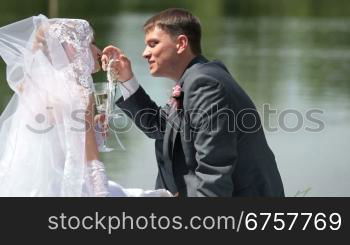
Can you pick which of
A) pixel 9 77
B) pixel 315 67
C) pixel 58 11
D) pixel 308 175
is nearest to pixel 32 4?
pixel 58 11

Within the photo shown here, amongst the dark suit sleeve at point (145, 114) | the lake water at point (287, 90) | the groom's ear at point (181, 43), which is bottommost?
the lake water at point (287, 90)

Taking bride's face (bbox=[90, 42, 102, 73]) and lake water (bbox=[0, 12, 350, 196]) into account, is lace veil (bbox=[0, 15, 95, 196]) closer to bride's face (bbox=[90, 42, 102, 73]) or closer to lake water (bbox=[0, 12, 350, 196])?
bride's face (bbox=[90, 42, 102, 73])

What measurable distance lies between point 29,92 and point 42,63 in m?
0.16

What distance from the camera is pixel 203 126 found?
365 centimetres

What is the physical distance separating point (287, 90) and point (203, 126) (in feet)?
38.8

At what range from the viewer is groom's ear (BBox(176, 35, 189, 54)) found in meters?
3.86

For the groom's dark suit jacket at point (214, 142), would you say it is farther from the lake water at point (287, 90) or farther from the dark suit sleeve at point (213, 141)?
the lake water at point (287, 90)

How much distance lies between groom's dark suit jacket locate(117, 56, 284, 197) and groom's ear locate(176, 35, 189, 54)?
3.2 inches

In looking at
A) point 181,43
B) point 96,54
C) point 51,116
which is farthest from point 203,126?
point 96,54

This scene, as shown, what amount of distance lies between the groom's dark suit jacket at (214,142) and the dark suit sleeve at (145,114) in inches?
15.2

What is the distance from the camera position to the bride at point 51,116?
4.16m

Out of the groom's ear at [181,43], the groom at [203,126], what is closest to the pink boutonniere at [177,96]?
the groom at [203,126]

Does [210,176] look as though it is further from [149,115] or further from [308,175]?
[308,175]

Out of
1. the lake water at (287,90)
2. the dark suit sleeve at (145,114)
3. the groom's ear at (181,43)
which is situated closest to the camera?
the groom's ear at (181,43)
